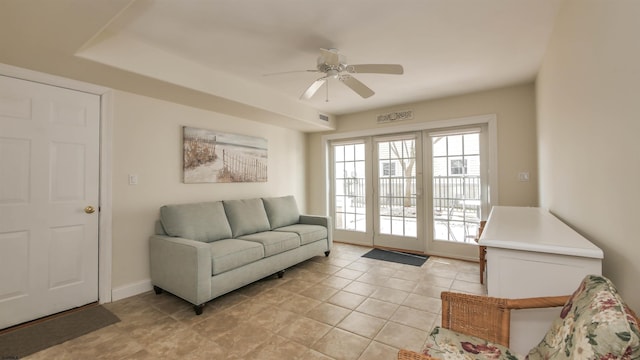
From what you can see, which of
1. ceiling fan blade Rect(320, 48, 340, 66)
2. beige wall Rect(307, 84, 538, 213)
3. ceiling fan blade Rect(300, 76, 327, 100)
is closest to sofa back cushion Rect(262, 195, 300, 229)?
ceiling fan blade Rect(300, 76, 327, 100)

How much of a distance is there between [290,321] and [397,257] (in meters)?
2.36

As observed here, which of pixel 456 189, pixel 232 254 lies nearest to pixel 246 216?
pixel 232 254

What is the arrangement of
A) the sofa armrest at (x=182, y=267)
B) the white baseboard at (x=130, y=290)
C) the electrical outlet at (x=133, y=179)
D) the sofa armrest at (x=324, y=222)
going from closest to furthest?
the sofa armrest at (x=182, y=267)
the white baseboard at (x=130, y=290)
the electrical outlet at (x=133, y=179)
the sofa armrest at (x=324, y=222)

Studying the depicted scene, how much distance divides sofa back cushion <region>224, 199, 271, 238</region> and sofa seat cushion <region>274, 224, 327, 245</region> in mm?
299

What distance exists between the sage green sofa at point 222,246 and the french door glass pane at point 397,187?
123 cm

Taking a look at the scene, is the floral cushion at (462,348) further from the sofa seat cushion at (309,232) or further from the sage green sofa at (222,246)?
the sofa seat cushion at (309,232)

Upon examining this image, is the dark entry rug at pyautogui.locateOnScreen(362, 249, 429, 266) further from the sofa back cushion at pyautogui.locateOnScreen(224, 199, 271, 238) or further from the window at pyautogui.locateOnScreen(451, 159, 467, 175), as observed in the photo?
the sofa back cushion at pyautogui.locateOnScreen(224, 199, 271, 238)

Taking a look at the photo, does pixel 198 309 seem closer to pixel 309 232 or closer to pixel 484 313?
pixel 309 232

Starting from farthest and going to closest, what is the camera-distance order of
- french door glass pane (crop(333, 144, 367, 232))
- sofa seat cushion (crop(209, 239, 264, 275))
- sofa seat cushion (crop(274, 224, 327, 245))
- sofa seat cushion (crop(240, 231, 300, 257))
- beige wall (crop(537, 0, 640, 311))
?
french door glass pane (crop(333, 144, 367, 232)) → sofa seat cushion (crop(274, 224, 327, 245)) → sofa seat cushion (crop(240, 231, 300, 257)) → sofa seat cushion (crop(209, 239, 264, 275)) → beige wall (crop(537, 0, 640, 311))

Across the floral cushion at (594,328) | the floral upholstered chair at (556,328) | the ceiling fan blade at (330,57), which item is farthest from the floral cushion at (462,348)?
the ceiling fan blade at (330,57)

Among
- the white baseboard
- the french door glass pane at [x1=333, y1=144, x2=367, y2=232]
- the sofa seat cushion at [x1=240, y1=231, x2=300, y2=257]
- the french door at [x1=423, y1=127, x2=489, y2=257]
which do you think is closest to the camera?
the white baseboard

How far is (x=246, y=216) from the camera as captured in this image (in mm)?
3629

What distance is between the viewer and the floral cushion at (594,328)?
72 cm

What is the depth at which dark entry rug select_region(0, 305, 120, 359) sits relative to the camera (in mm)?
1980
